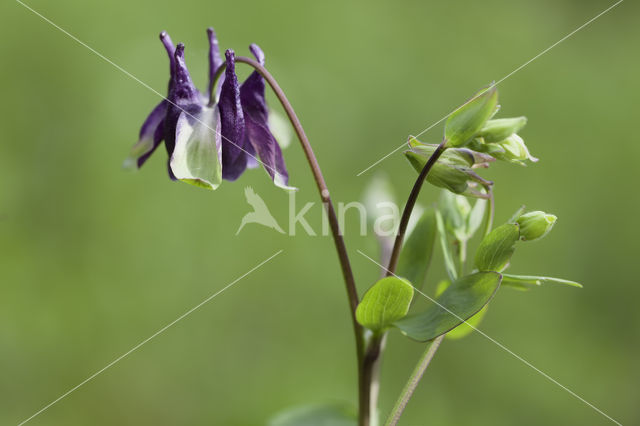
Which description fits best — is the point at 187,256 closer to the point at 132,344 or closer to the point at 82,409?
the point at 132,344

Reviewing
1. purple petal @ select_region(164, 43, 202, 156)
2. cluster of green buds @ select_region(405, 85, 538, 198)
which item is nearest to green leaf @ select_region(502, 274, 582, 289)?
cluster of green buds @ select_region(405, 85, 538, 198)

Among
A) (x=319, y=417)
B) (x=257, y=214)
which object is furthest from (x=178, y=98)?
(x=257, y=214)

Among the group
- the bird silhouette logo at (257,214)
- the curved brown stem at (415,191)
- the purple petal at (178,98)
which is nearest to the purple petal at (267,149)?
the purple petal at (178,98)

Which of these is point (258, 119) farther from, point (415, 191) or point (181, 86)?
point (415, 191)

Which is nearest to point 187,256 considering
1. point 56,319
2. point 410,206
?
point 56,319

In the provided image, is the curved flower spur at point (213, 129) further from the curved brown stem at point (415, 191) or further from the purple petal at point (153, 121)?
the curved brown stem at point (415, 191)

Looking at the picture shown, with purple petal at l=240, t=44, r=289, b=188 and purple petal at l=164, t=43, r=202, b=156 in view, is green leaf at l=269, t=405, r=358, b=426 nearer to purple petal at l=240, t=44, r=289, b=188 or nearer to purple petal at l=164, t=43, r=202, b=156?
purple petal at l=240, t=44, r=289, b=188
